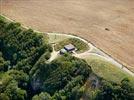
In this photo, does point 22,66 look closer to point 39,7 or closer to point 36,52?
point 36,52

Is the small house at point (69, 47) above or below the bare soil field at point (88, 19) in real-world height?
above

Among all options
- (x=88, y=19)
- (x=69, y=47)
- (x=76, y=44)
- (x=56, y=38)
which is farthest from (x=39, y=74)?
(x=88, y=19)

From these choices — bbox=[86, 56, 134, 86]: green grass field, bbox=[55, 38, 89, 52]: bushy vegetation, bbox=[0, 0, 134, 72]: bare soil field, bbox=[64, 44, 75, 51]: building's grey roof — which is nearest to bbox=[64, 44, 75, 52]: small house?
bbox=[64, 44, 75, 51]: building's grey roof

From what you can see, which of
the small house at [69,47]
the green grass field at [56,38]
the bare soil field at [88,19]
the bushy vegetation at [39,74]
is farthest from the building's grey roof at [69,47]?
the bare soil field at [88,19]

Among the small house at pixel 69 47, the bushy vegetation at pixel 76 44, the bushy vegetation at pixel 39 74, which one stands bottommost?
the bushy vegetation at pixel 39 74

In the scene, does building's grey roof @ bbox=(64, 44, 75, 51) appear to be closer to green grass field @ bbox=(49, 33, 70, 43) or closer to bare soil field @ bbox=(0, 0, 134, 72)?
green grass field @ bbox=(49, 33, 70, 43)

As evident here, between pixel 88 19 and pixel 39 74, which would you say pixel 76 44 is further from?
pixel 88 19

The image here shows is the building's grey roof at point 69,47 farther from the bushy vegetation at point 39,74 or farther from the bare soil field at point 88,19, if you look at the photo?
the bare soil field at point 88,19

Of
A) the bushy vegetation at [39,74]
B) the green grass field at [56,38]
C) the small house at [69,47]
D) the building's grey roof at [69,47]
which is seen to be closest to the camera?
the bushy vegetation at [39,74]
